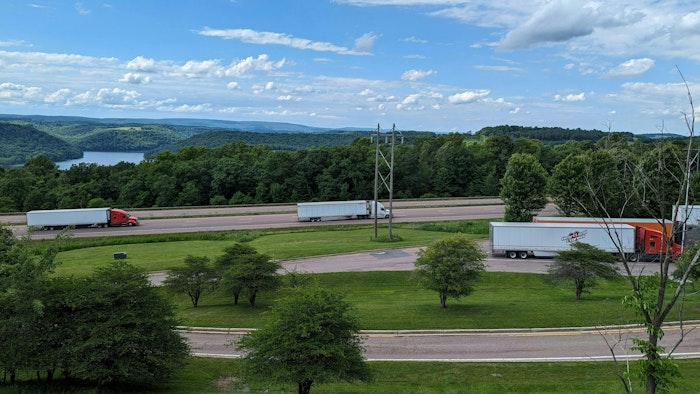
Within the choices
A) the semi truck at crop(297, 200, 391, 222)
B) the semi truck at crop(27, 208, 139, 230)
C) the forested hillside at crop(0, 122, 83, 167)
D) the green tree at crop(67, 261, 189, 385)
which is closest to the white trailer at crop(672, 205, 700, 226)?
the green tree at crop(67, 261, 189, 385)

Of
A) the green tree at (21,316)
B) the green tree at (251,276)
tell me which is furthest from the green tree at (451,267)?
the green tree at (21,316)

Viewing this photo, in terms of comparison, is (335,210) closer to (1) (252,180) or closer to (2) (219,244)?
(2) (219,244)

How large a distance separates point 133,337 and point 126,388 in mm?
2271

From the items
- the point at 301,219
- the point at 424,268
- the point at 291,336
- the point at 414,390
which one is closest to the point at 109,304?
the point at 291,336

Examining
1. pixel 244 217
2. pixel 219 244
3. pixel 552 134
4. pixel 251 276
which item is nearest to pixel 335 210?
pixel 244 217

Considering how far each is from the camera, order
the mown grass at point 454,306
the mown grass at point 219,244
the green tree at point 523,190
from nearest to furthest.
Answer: the mown grass at point 454,306
the mown grass at point 219,244
the green tree at point 523,190

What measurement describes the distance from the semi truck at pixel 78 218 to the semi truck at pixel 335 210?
16.8 meters

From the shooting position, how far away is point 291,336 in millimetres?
14242

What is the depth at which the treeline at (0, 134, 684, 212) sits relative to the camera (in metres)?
78.9

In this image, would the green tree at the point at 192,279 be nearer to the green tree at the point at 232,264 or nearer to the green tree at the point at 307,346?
the green tree at the point at 232,264

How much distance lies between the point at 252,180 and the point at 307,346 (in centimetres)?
7189

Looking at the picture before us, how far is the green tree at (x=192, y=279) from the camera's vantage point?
26656 millimetres

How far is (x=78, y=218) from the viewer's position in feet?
166

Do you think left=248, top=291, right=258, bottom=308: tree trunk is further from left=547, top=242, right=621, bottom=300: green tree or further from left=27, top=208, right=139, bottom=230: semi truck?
left=27, top=208, right=139, bottom=230: semi truck
